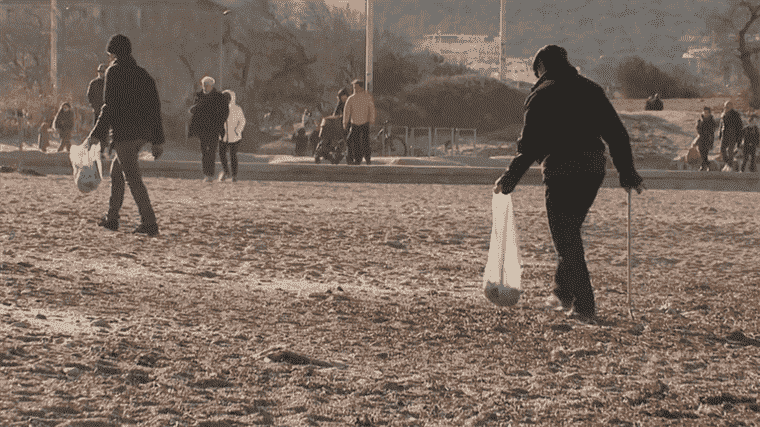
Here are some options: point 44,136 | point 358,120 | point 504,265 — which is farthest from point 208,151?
point 504,265

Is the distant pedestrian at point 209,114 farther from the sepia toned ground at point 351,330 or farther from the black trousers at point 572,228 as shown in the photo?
the black trousers at point 572,228

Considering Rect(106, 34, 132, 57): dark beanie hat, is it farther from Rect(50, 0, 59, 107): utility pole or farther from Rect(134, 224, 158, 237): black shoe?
Rect(50, 0, 59, 107): utility pole

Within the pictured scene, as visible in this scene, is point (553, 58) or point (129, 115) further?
point (129, 115)

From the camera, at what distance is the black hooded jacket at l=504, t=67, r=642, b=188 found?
257 inches

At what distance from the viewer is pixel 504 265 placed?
22.2 ft

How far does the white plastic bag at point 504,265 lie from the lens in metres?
6.70

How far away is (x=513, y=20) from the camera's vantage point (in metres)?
143

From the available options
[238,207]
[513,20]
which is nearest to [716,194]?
[238,207]

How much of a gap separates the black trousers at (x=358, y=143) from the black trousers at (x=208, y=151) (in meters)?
3.76

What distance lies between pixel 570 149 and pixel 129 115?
15.7 feet

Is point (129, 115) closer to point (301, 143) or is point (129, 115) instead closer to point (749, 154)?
point (749, 154)

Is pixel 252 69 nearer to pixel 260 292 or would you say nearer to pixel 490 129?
pixel 490 129

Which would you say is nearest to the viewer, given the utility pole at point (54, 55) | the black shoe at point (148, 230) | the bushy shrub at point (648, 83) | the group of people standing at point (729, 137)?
the black shoe at point (148, 230)

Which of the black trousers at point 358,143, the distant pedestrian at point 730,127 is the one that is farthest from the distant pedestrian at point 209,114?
the distant pedestrian at point 730,127
